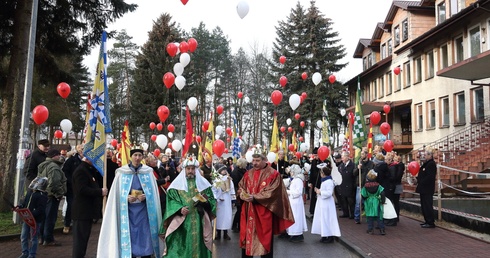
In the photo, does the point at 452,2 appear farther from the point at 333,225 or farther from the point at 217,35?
the point at 217,35

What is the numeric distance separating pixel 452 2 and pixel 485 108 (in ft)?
27.2

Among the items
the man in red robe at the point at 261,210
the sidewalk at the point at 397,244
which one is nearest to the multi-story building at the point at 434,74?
the sidewalk at the point at 397,244

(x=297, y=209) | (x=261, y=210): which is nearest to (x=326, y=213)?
(x=297, y=209)

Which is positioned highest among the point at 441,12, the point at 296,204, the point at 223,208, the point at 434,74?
the point at 441,12

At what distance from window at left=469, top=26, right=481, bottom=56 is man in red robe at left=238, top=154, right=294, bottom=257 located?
827 inches

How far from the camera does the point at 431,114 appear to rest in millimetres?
30594

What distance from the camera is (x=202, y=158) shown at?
13445 millimetres

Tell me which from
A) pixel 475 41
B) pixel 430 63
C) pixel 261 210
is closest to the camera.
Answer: pixel 261 210

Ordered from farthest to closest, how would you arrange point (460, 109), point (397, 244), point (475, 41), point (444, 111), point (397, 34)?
point (397, 34)
point (444, 111)
point (460, 109)
point (475, 41)
point (397, 244)

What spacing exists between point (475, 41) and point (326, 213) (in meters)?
18.7

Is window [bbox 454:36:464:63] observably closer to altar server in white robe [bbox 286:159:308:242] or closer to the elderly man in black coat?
altar server in white robe [bbox 286:159:308:242]

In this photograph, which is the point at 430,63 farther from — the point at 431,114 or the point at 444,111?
the point at 444,111

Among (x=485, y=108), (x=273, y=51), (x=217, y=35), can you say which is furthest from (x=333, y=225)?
(x=217, y=35)

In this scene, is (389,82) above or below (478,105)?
above
